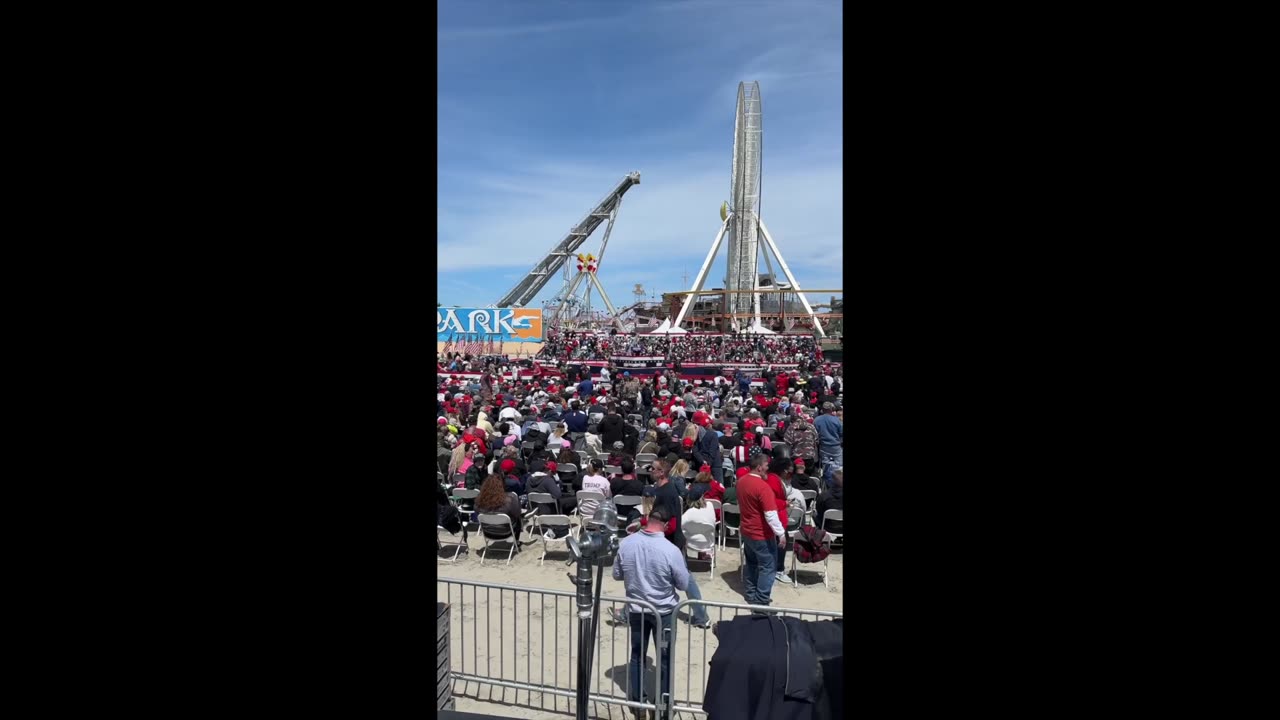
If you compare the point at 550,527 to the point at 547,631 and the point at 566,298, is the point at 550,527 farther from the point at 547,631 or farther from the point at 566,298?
the point at 566,298

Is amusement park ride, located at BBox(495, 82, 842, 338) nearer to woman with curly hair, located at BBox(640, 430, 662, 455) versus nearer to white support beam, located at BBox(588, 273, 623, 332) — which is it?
white support beam, located at BBox(588, 273, 623, 332)

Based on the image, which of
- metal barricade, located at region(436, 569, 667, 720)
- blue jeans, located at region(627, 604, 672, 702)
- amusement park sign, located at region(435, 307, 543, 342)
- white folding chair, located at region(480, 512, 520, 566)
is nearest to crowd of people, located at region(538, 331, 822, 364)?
amusement park sign, located at region(435, 307, 543, 342)

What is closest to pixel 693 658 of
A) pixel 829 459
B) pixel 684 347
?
pixel 829 459

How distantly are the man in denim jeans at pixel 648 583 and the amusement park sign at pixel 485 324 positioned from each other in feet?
108

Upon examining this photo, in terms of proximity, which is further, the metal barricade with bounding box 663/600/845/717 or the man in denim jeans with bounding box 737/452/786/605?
the man in denim jeans with bounding box 737/452/786/605

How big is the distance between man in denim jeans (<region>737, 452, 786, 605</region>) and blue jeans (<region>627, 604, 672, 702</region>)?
1150mm

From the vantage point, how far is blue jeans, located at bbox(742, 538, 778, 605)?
18.4ft

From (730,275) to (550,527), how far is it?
63.0 m
